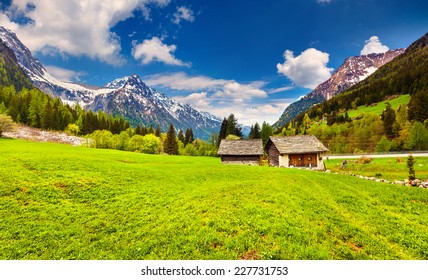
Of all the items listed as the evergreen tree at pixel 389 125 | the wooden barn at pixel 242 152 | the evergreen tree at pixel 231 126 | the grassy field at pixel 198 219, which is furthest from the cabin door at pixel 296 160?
the evergreen tree at pixel 389 125

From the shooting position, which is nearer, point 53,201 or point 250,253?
point 250,253

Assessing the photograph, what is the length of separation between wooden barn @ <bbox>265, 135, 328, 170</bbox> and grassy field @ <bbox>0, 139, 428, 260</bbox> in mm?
29204

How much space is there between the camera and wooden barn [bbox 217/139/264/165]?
59.8 m

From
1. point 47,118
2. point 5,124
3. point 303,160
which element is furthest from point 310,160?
point 47,118

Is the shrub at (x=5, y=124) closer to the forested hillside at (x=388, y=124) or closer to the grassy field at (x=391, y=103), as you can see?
the forested hillside at (x=388, y=124)

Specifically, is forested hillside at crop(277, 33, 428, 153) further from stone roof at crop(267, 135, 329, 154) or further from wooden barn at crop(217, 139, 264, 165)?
A: wooden barn at crop(217, 139, 264, 165)

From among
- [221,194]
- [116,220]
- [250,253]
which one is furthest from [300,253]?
[116,220]

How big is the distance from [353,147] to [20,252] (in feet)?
382

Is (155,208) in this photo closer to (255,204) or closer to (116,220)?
(116,220)

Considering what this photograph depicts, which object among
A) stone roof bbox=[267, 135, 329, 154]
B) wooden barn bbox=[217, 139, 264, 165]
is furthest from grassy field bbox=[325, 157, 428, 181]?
wooden barn bbox=[217, 139, 264, 165]

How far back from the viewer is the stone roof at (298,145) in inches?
1981

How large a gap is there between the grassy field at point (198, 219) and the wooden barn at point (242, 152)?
3802cm

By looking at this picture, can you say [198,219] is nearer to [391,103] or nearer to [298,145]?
[298,145]

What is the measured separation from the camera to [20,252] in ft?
31.3
